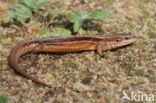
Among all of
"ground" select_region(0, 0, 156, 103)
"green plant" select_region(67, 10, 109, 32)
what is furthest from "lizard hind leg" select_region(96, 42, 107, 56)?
"green plant" select_region(67, 10, 109, 32)

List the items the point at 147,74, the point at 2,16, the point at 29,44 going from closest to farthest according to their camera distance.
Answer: the point at 147,74 < the point at 29,44 < the point at 2,16

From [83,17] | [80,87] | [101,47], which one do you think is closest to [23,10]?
[83,17]

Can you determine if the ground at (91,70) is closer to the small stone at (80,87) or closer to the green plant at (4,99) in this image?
the small stone at (80,87)

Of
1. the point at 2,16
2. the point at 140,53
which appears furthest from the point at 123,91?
the point at 2,16

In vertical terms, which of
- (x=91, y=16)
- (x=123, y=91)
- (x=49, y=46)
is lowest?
(x=123, y=91)

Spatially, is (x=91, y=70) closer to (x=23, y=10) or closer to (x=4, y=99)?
(x=4, y=99)

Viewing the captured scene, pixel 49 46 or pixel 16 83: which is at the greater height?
pixel 49 46

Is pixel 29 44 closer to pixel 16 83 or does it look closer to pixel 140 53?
pixel 16 83

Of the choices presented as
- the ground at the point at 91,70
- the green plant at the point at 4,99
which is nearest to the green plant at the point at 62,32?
the ground at the point at 91,70
